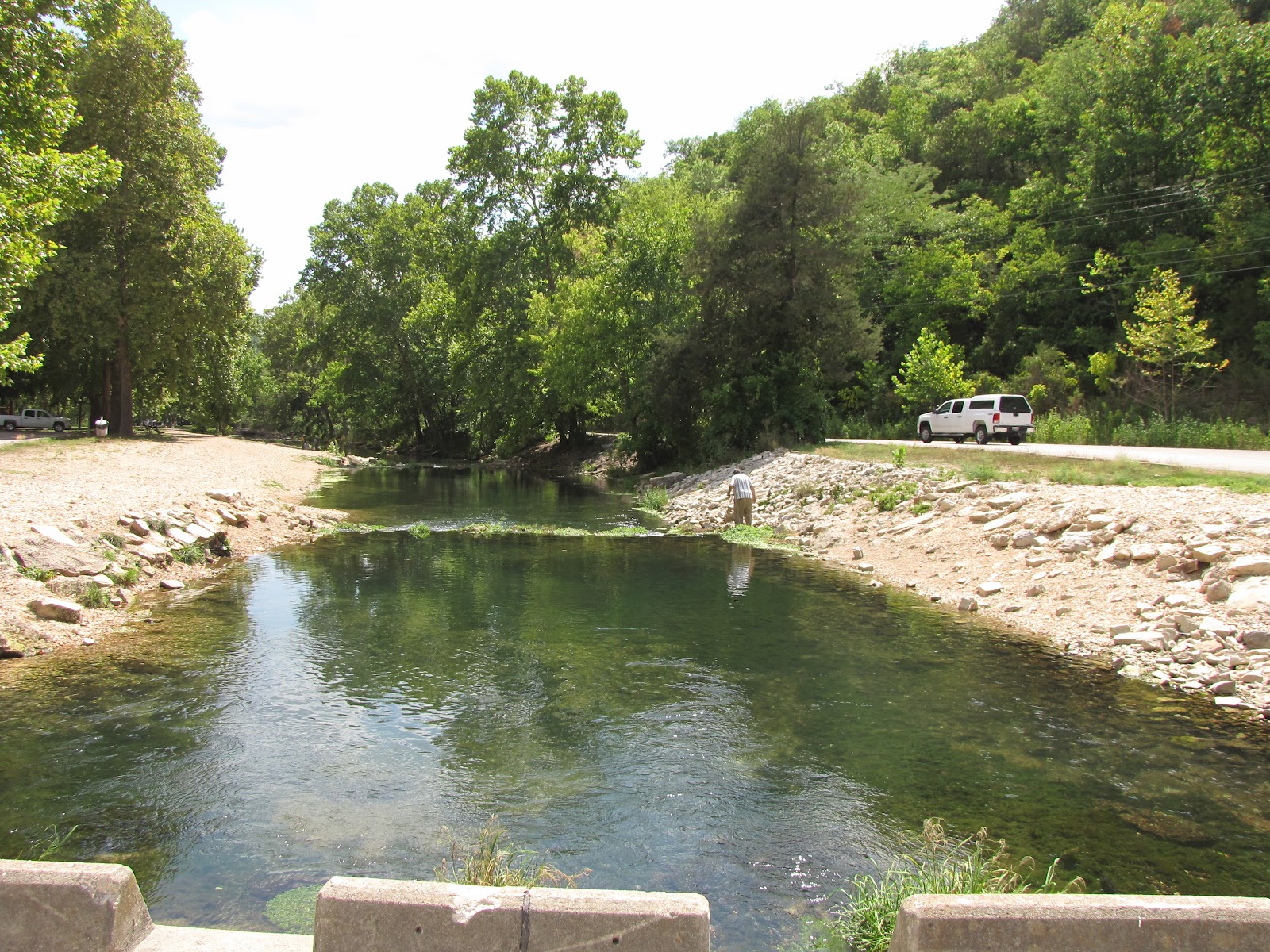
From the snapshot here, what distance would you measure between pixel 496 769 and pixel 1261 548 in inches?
A: 431

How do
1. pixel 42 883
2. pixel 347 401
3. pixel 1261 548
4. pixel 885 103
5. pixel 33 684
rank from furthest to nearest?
1. pixel 885 103
2. pixel 347 401
3. pixel 1261 548
4. pixel 33 684
5. pixel 42 883

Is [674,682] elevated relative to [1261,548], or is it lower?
lower

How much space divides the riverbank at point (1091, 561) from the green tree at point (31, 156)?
16374 millimetres

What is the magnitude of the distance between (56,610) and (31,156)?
7.89 metres

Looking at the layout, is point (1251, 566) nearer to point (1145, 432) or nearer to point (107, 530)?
point (107, 530)

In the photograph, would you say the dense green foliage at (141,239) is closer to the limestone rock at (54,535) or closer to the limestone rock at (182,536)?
the limestone rock at (182,536)

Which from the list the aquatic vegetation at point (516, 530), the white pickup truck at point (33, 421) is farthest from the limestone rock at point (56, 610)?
the white pickup truck at point (33, 421)

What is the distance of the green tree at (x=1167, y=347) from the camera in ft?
103

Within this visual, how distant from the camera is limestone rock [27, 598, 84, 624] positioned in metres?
11.9

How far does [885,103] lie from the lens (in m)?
82.3

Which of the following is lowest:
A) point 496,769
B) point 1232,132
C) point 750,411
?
point 496,769

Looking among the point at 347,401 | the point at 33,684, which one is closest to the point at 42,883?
→ the point at 33,684

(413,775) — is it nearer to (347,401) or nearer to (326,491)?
(326,491)

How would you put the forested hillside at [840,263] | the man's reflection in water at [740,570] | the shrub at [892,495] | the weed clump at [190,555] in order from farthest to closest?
1. the forested hillside at [840,263]
2. the shrub at [892,495]
3. the weed clump at [190,555]
4. the man's reflection in water at [740,570]
